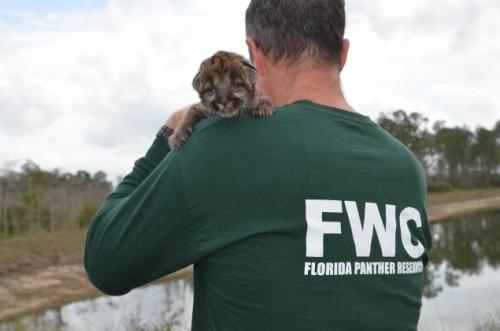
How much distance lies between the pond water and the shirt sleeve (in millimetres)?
8742

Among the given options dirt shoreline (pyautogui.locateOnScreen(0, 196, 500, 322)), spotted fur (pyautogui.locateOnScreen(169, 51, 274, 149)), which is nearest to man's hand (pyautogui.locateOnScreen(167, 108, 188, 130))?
spotted fur (pyautogui.locateOnScreen(169, 51, 274, 149))

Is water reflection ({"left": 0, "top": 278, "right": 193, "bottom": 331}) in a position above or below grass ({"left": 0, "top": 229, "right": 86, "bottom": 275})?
below

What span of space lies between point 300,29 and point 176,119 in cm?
72

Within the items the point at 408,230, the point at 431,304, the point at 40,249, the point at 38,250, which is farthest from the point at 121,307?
the point at 408,230

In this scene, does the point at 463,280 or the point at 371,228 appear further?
the point at 463,280

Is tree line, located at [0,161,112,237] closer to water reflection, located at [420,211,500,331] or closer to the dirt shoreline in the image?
the dirt shoreline

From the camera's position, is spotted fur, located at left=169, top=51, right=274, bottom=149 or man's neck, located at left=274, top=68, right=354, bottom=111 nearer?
man's neck, located at left=274, top=68, right=354, bottom=111

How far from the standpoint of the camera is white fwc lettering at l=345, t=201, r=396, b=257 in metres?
2.24

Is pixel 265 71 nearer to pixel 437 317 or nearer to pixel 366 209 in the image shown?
pixel 366 209

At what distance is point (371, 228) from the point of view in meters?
2.29

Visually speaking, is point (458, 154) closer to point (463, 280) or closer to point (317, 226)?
point (463, 280)

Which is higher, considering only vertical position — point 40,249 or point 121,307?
point 40,249

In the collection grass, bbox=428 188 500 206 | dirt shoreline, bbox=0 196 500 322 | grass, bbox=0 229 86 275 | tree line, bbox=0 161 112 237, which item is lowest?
dirt shoreline, bbox=0 196 500 322

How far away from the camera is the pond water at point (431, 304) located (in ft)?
47.9
